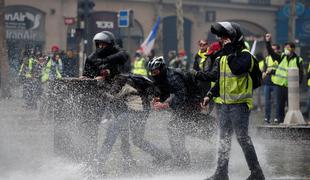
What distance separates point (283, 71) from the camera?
15.0 m

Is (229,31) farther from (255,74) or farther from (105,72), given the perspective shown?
(105,72)

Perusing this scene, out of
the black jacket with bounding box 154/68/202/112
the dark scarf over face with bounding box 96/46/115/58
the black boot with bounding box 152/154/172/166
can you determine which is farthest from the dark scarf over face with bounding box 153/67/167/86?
the black boot with bounding box 152/154/172/166

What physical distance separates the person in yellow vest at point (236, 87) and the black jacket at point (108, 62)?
154 cm

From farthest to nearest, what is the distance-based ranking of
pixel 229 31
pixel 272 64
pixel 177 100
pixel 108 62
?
pixel 272 64 < pixel 108 62 < pixel 177 100 < pixel 229 31

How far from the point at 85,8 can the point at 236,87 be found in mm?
15169

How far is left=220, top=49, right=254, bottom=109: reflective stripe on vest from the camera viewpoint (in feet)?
25.0

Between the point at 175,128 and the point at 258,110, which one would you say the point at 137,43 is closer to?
the point at 258,110

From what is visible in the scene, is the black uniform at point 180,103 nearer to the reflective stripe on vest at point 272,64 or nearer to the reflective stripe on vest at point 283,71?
the reflective stripe on vest at point 283,71

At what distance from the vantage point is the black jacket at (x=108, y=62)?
883 centimetres

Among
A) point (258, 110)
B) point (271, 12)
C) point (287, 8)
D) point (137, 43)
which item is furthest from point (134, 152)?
point (271, 12)

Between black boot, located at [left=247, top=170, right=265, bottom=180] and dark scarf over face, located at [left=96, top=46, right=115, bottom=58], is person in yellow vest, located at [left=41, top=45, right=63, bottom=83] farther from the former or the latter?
black boot, located at [left=247, top=170, right=265, bottom=180]

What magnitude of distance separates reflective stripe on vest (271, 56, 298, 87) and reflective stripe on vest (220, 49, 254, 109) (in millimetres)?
7416

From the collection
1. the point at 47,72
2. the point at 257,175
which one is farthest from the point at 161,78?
the point at 47,72

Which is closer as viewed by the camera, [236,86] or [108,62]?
[236,86]
